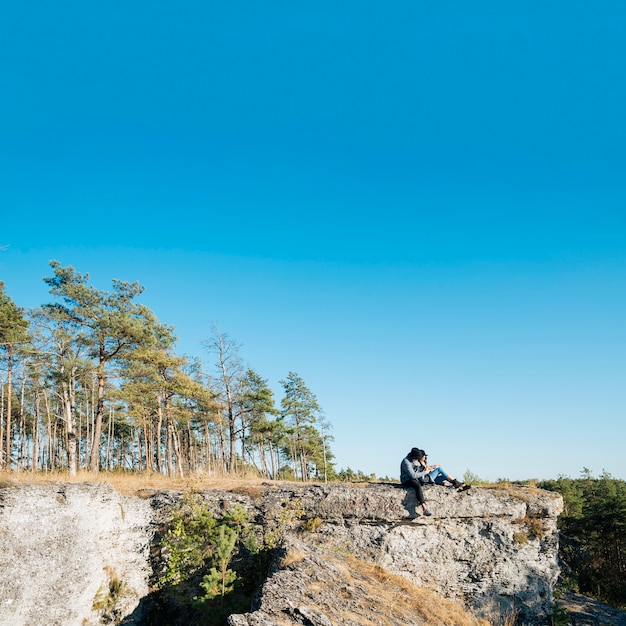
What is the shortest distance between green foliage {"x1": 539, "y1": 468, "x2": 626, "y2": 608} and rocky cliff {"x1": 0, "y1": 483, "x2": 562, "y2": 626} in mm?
20152

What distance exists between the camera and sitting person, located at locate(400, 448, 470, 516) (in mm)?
11036

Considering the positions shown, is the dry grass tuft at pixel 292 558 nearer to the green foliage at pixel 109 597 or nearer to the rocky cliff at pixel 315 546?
the rocky cliff at pixel 315 546

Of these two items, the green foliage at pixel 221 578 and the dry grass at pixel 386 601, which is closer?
the dry grass at pixel 386 601

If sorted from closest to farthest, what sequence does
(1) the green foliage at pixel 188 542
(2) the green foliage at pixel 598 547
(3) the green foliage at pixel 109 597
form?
(3) the green foliage at pixel 109 597 < (1) the green foliage at pixel 188 542 < (2) the green foliage at pixel 598 547

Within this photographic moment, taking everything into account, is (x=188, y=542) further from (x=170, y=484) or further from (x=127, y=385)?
(x=127, y=385)

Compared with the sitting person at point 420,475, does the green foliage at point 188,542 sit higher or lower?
lower

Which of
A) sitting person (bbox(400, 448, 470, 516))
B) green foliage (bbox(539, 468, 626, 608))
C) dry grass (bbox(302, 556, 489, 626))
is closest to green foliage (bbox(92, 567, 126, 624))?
dry grass (bbox(302, 556, 489, 626))

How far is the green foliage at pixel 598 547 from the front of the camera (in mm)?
29344

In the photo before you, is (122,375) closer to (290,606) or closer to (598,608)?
(290,606)

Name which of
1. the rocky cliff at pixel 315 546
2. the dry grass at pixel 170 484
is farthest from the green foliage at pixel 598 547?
the dry grass at pixel 170 484

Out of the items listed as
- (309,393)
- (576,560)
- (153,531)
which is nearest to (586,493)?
(576,560)

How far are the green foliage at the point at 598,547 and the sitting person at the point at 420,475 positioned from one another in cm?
2133

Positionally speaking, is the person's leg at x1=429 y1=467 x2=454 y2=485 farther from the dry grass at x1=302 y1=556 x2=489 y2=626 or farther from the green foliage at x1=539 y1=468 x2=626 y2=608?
the green foliage at x1=539 y1=468 x2=626 y2=608

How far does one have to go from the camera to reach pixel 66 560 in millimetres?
8570
